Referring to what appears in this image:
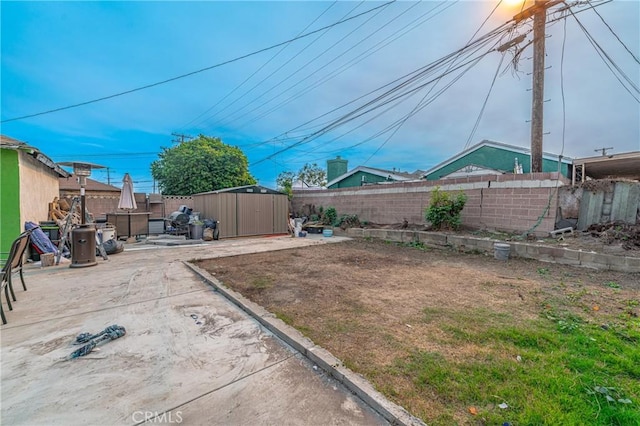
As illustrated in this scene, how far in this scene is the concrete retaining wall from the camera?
14.7 feet

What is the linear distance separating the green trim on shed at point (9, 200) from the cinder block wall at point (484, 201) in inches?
→ 391

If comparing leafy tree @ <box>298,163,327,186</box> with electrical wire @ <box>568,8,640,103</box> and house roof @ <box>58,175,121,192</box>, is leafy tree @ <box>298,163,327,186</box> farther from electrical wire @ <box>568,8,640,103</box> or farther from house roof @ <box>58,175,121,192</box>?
electrical wire @ <box>568,8,640,103</box>

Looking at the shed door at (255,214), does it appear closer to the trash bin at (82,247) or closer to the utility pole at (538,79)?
the trash bin at (82,247)

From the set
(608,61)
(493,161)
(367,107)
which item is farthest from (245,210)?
(493,161)

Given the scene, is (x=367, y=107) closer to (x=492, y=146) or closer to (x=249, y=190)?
(x=249, y=190)

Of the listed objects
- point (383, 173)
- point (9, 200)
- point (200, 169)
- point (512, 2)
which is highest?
point (512, 2)

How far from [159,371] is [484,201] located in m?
8.32

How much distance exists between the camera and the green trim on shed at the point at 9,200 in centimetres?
515

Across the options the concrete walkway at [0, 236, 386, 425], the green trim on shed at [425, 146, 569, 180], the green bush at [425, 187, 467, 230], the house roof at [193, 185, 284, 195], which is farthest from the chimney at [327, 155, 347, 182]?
the concrete walkway at [0, 236, 386, 425]

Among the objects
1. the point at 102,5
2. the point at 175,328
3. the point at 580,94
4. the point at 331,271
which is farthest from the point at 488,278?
the point at 102,5

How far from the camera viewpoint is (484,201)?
7.29 meters

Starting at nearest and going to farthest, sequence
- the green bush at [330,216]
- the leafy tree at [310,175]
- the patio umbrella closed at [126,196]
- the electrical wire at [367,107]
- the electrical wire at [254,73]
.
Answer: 1. the electrical wire at [254,73]
2. the electrical wire at [367,107]
3. the patio umbrella closed at [126,196]
4. the green bush at [330,216]
5. the leafy tree at [310,175]

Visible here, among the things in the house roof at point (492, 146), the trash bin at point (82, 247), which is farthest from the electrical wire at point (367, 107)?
→ the trash bin at point (82, 247)

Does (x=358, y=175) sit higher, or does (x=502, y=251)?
(x=358, y=175)
